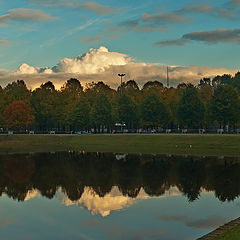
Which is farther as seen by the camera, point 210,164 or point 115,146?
point 115,146

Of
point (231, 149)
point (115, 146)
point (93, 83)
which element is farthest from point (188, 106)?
point (93, 83)

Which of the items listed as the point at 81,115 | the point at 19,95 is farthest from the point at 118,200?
the point at 19,95

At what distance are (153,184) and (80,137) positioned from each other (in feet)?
208

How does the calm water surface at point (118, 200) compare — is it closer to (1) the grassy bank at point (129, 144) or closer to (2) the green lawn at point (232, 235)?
(2) the green lawn at point (232, 235)

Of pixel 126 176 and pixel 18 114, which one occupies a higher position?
pixel 18 114

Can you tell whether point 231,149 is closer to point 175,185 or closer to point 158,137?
point 158,137

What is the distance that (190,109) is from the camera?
106 metres

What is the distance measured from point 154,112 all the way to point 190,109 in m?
12.5

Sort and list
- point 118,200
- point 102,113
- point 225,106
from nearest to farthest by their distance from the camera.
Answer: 1. point 118,200
2. point 225,106
3. point 102,113

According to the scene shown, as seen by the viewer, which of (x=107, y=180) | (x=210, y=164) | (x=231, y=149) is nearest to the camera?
(x=107, y=180)

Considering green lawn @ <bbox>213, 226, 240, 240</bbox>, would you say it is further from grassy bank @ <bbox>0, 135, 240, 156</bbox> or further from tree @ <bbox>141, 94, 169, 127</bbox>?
tree @ <bbox>141, 94, 169, 127</bbox>

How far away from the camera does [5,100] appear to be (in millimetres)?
143250

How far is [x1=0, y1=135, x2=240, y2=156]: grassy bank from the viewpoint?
73812 millimetres

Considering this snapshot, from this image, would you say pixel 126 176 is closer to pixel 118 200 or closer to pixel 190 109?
pixel 118 200
